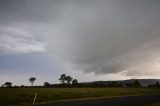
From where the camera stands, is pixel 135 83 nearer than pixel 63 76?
Yes

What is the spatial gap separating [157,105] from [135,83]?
406 ft

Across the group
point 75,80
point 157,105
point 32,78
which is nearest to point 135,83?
point 75,80

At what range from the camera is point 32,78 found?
638 ft

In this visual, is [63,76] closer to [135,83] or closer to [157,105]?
[135,83]

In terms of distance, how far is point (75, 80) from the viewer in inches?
6718

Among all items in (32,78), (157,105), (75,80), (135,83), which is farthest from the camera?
(32,78)

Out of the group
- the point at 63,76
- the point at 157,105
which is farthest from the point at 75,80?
the point at 157,105

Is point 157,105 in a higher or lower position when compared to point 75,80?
lower

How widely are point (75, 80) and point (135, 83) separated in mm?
45992

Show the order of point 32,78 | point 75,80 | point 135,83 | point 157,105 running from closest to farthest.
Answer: point 157,105, point 135,83, point 75,80, point 32,78

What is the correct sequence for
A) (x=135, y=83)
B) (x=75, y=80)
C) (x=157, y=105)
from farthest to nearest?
(x=75, y=80)
(x=135, y=83)
(x=157, y=105)

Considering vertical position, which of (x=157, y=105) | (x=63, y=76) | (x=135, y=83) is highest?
(x=63, y=76)

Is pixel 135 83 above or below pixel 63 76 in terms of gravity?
below

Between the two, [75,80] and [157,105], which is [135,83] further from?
[157,105]
